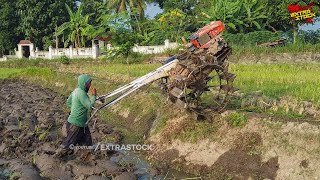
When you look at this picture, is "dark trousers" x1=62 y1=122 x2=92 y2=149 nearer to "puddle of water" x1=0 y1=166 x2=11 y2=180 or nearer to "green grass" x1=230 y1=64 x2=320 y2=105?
"puddle of water" x1=0 y1=166 x2=11 y2=180

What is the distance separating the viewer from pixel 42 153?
7891 millimetres

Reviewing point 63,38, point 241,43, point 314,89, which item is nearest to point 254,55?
point 241,43

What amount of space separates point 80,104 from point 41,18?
32786 millimetres

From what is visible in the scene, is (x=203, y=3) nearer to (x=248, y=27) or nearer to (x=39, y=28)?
(x=248, y=27)

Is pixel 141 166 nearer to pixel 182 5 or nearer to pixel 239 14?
pixel 239 14

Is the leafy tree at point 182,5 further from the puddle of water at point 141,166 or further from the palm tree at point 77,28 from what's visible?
the puddle of water at point 141,166

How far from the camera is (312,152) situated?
6.76 metres

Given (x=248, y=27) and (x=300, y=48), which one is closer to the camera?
(x=300, y=48)

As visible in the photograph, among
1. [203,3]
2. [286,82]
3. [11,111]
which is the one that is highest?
[203,3]

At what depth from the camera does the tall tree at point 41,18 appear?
38.2m

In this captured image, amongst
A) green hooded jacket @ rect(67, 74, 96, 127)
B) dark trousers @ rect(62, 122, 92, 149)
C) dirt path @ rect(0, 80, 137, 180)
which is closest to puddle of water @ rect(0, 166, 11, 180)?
dirt path @ rect(0, 80, 137, 180)

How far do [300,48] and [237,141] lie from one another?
600 inches

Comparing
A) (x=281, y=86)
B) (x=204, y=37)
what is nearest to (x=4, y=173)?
(x=204, y=37)

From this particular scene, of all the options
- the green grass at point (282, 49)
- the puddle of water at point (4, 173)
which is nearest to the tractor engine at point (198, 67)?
the puddle of water at point (4, 173)
